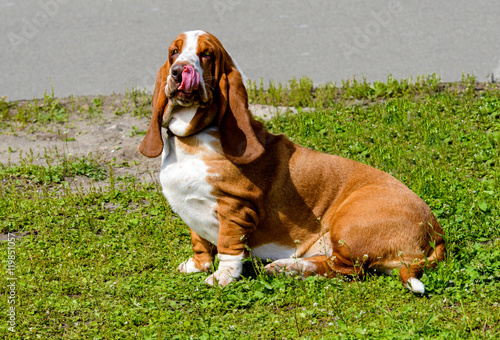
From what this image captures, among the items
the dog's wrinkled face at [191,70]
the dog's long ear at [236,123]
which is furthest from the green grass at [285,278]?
the dog's wrinkled face at [191,70]

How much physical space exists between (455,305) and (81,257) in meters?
3.04

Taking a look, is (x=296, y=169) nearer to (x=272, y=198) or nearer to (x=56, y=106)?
(x=272, y=198)

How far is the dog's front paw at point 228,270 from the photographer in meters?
4.98

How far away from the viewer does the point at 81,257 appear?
5.75m

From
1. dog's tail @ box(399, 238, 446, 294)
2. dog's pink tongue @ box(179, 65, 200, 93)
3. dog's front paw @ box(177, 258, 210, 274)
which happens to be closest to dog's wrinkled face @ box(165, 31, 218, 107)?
dog's pink tongue @ box(179, 65, 200, 93)

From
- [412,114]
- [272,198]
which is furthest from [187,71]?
[412,114]

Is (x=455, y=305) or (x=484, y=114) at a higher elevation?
(x=484, y=114)

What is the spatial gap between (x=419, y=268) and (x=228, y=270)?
1363 millimetres

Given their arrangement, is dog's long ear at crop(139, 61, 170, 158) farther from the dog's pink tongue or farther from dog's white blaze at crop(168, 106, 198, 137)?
the dog's pink tongue

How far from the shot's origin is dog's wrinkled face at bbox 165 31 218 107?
4.57m

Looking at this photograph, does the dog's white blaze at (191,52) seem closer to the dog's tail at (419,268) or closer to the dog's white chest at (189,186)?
the dog's white chest at (189,186)

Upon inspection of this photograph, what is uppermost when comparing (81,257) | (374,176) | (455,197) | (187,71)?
(187,71)

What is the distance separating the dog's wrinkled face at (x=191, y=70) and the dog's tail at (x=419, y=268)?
1.83 m

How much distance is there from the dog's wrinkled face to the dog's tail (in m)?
1.83
